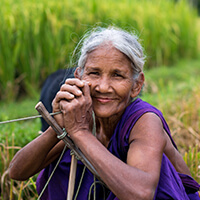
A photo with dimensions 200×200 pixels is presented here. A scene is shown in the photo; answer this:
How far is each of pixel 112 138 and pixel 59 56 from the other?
181 inches

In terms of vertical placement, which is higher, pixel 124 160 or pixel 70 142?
pixel 70 142

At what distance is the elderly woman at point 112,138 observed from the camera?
159 centimetres

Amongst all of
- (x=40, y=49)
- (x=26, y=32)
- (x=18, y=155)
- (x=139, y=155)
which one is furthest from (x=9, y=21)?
(x=139, y=155)

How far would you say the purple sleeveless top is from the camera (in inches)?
71.3

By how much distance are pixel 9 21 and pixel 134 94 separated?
4.36 metres

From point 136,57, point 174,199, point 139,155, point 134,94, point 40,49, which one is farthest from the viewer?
point 40,49

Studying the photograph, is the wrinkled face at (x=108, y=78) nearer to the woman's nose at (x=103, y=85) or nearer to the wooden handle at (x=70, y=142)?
the woman's nose at (x=103, y=85)

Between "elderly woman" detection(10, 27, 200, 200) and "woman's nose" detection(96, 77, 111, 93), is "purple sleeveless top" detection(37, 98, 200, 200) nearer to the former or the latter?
"elderly woman" detection(10, 27, 200, 200)

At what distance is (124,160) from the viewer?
6.38ft

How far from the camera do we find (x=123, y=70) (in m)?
1.88

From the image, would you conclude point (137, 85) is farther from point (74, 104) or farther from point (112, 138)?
point (74, 104)

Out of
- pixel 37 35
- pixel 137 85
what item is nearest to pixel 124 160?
pixel 137 85

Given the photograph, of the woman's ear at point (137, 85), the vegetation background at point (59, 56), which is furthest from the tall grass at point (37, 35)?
the woman's ear at point (137, 85)

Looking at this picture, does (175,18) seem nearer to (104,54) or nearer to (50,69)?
(50,69)
